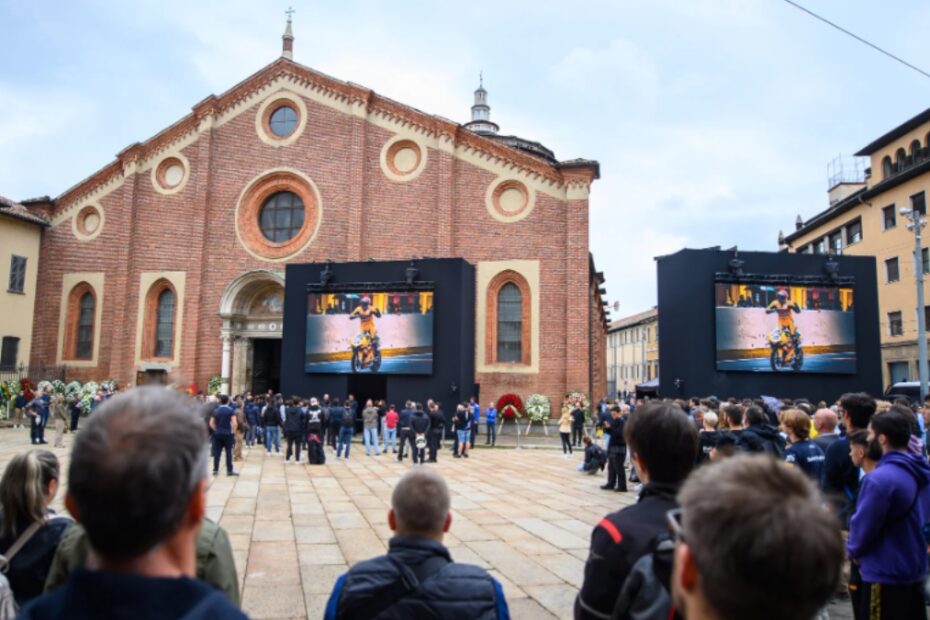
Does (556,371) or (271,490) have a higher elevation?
(556,371)

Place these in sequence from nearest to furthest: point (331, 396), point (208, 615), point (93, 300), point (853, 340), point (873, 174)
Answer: point (208, 615) < point (853, 340) < point (331, 396) < point (93, 300) < point (873, 174)

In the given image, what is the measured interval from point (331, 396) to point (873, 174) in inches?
1182

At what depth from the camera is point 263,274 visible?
79.7ft

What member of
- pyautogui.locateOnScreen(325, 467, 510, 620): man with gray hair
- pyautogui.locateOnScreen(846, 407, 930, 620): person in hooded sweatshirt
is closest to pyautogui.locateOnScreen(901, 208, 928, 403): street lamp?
pyautogui.locateOnScreen(846, 407, 930, 620): person in hooded sweatshirt

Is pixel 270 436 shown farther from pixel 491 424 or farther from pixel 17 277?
pixel 17 277

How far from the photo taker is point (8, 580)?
2701 millimetres

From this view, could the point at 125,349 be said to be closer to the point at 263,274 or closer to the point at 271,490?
the point at 263,274

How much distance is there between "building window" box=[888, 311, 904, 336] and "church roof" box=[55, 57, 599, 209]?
17949 millimetres

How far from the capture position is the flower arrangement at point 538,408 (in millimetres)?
21438

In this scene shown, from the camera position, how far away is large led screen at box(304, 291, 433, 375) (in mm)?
21297

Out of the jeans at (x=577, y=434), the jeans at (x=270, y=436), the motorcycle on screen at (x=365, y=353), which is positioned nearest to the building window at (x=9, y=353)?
the motorcycle on screen at (x=365, y=353)

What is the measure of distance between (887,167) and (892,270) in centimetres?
563

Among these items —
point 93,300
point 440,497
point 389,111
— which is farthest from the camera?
point 93,300

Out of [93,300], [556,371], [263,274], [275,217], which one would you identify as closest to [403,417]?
[556,371]
